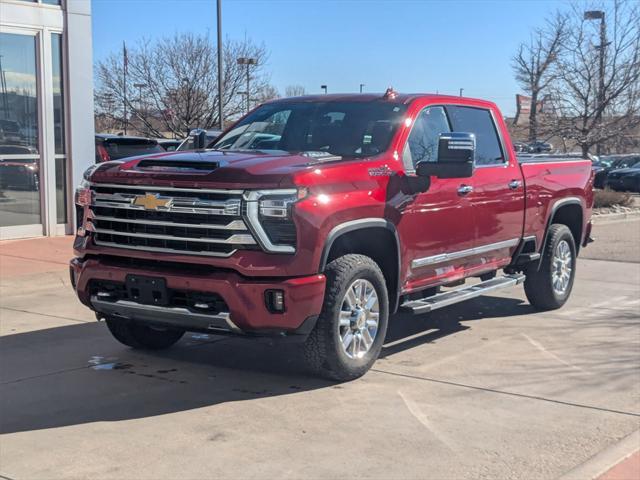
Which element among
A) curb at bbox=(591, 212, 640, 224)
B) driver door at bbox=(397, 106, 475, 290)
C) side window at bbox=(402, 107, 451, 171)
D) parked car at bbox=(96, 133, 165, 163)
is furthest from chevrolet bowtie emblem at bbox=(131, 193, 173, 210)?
curb at bbox=(591, 212, 640, 224)

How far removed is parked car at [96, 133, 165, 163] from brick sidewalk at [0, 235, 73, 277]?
89.1 inches

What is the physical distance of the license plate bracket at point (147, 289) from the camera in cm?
578

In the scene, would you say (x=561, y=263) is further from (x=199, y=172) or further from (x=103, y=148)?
(x=103, y=148)

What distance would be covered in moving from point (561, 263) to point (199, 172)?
4.94 meters

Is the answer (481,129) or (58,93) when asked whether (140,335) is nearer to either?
(481,129)

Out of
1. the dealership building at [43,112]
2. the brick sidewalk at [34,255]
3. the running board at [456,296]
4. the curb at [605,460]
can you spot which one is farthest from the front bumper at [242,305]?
the dealership building at [43,112]

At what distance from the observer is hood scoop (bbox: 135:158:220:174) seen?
5805mm

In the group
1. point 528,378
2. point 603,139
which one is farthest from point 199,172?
point 603,139

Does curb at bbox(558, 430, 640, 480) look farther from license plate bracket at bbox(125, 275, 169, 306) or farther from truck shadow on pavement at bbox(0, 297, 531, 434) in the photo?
license plate bracket at bbox(125, 275, 169, 306)

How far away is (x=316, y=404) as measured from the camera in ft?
18.7

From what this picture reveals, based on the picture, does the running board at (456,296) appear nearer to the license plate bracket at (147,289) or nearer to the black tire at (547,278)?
the black tire at (547,278)

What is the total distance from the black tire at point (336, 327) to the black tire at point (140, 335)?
4.71 feet

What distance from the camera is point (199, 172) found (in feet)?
18.9

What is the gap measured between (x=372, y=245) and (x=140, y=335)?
2.09 m
